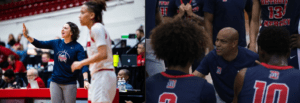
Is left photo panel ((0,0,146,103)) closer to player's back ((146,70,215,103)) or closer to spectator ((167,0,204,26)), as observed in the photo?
spectator ((167,0,204,26))

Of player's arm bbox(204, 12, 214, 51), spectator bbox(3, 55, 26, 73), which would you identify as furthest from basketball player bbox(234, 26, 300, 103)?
spectator bbox(3, 55, 26, 73)

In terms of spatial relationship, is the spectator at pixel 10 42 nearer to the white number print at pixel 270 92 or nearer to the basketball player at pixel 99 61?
the basketball player at pixel 99 61

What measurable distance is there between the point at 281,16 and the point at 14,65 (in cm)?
471

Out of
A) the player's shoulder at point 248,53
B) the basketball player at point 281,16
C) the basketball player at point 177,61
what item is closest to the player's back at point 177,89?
the basketball player at point 177,61

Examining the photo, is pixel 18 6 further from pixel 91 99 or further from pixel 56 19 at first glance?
pixel 91 99

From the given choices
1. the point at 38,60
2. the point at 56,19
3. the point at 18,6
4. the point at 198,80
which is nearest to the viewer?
the point at 198,80

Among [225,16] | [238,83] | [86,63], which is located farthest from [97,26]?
[238,83]

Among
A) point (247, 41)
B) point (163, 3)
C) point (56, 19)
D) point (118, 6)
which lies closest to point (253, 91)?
point (247, 41)

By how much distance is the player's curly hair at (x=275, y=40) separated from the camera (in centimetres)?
125

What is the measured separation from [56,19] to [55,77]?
475cm

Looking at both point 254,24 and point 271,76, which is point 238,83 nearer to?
point 271,76

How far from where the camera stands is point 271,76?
128 centimetres

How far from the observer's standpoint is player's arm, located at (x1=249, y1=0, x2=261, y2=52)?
144 centimetres

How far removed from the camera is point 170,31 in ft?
4.09
